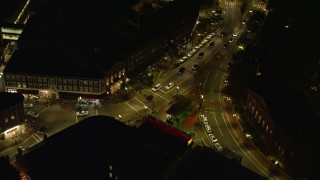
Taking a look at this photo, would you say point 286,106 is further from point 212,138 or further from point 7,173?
point 7,173

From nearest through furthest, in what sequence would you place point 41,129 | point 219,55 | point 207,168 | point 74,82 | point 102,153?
point 207,168 → point 102,153 → point 41,129 → point 74,82 → point 219,55

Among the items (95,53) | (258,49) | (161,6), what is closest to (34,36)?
(95,53)

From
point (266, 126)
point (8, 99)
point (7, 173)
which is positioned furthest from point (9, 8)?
point (266, 126)

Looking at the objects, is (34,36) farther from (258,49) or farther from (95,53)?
(258,49)

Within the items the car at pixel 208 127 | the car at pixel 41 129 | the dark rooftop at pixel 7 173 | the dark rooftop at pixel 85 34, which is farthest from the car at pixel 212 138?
the dark rooftop at pixel 7 173

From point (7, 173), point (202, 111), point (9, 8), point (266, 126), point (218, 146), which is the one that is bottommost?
point (218, 146)

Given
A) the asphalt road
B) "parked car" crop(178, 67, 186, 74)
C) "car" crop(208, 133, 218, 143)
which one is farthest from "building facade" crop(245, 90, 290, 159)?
"parked car" crop(178, 67, 186, 74)
